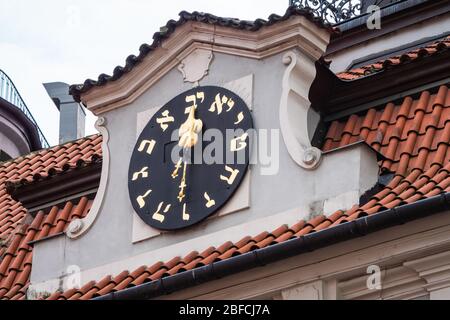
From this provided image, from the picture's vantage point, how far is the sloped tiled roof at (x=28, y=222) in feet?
61.7

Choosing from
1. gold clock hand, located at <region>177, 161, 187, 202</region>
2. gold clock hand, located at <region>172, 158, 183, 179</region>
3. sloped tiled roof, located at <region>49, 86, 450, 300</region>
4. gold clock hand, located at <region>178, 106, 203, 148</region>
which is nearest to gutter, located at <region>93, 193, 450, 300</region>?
sloped tiled roof, located at <region>49, 86, 450, 300</region>

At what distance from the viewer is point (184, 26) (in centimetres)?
1817

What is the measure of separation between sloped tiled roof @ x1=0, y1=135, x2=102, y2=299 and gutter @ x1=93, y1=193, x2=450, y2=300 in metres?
2.09

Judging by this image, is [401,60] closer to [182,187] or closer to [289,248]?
[182,187]

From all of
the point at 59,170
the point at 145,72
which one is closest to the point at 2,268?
the point at 59,170

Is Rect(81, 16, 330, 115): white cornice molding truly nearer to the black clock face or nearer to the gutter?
the black clock face

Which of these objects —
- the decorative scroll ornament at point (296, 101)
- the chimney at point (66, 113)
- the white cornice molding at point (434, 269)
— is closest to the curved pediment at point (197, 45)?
the decorative scroll ornament at point (296, 101)

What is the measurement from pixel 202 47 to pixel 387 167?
219 centimetres

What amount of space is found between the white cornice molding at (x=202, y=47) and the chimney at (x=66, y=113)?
7.32 metres

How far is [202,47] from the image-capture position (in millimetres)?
18141

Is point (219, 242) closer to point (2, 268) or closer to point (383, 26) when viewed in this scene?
point (2, 268)

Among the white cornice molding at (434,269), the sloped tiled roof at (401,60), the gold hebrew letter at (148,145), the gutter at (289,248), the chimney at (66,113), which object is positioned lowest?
the white cornice molding at (434,269)

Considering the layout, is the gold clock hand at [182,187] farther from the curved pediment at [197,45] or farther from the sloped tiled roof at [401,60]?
the sloped tiled roof at [401,60]

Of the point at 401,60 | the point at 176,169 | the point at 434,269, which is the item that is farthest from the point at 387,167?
the point at 176,169
